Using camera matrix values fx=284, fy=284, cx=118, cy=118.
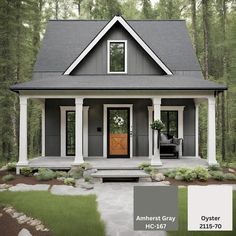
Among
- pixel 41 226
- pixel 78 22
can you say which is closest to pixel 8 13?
pixel 78 22

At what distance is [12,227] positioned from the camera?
5.51 metres

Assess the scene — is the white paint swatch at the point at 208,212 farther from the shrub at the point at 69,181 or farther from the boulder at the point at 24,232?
the shrub at the point at 69,181

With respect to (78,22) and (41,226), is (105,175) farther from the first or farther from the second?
(78,22)

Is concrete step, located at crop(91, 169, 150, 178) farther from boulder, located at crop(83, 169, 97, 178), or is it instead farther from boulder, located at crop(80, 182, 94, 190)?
boulder, located at crop(80, 182, 94, 190)

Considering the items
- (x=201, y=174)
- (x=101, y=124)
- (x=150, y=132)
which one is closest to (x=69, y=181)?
(x=201, y=174)

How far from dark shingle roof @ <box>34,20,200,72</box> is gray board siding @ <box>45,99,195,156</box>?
1961 mm

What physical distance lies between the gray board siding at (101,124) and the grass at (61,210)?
17.3ft

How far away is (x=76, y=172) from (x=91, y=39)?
312 inches

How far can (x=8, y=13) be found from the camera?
58.5 ft

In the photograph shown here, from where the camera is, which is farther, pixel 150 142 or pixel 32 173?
pixel 150 142

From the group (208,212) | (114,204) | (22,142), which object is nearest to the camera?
(208,212)

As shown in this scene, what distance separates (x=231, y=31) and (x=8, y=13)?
50.3 feet

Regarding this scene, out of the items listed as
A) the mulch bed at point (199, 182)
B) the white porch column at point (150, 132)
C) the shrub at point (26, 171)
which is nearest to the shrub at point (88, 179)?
the shrub at point (26, 171)

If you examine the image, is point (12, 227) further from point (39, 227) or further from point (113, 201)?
point (113, 201)
